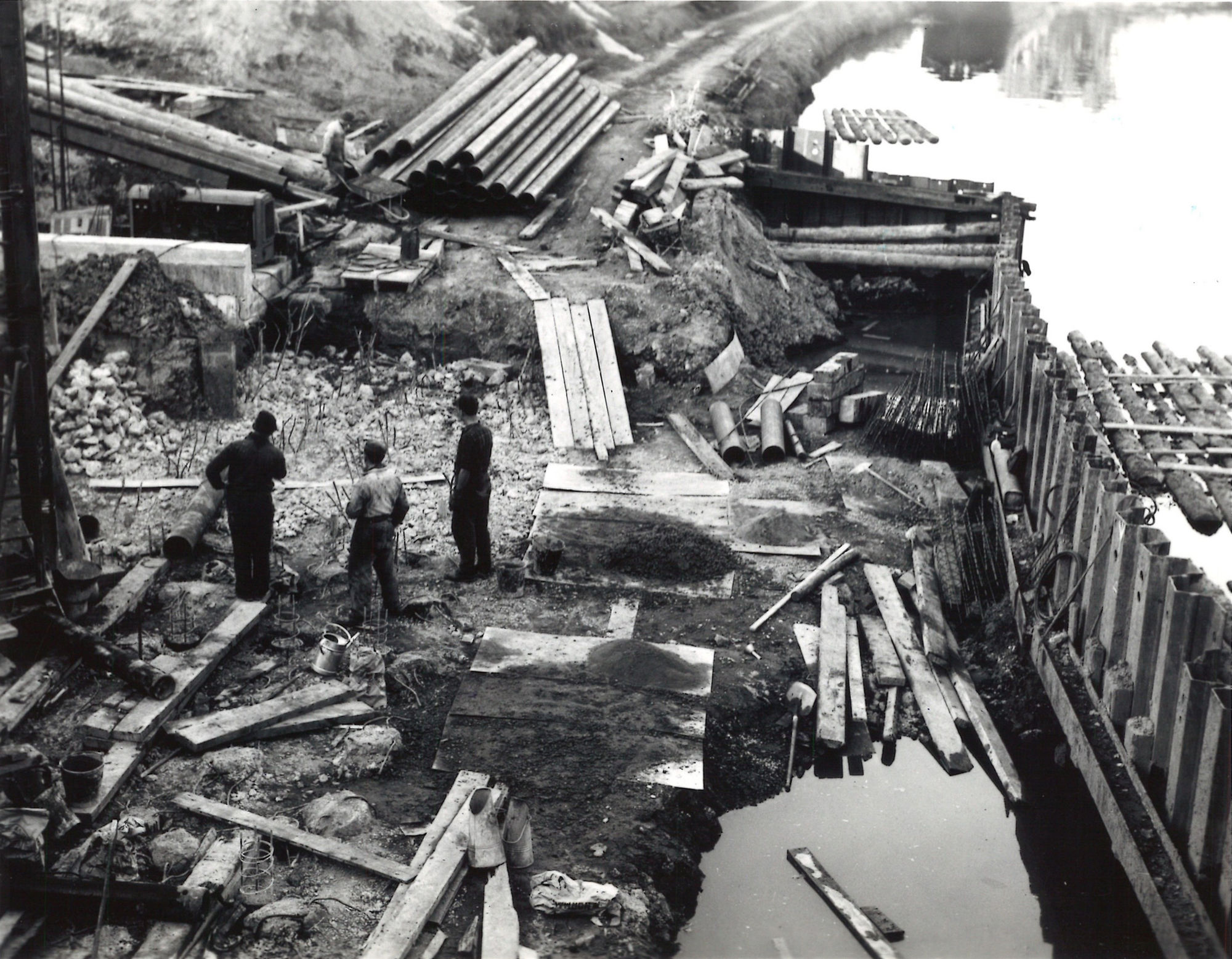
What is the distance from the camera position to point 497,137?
2016 cm

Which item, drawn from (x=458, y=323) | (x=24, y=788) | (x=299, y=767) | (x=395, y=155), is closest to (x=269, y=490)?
(x=299, y=767)

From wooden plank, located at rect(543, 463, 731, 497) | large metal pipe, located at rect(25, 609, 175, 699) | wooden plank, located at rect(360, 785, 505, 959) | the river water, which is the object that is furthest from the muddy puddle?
wooden plank, located at rect(543, 463, 731, 497)

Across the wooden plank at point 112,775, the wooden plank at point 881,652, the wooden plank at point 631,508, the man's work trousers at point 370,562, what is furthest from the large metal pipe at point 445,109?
the wooden plank at point 112,775

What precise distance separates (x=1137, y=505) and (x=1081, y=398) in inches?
145

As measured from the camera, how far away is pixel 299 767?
849cm

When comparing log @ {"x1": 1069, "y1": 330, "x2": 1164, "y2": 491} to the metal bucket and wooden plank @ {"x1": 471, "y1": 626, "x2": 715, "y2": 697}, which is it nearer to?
wooden plank @ {"x1": 471, "y1": 626, "x2": 715, "y2": 697}

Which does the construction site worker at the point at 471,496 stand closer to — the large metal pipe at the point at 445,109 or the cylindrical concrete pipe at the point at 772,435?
the cylindrical concrete pipe at the point at 772,435

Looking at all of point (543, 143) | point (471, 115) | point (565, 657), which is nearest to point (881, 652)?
point (565, 657)

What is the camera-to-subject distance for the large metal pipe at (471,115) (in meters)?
19.2

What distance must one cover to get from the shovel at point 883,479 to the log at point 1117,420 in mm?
1934

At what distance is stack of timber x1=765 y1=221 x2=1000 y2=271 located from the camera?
21031mm

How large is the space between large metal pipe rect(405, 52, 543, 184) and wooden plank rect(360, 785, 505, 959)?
43.3 feet

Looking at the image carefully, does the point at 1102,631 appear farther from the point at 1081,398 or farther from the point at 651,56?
the point at 651,56

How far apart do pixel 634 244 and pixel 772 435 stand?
493 cm
